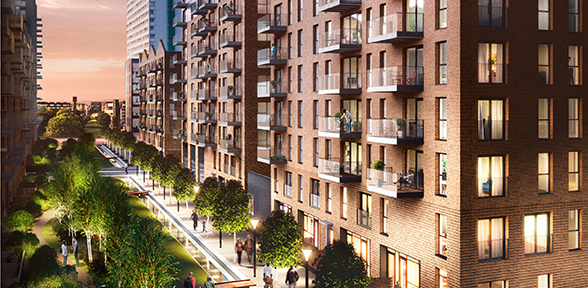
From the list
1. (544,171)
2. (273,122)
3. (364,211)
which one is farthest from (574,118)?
(273,122)

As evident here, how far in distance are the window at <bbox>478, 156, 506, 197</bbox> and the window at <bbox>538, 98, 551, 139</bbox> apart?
2.61 m

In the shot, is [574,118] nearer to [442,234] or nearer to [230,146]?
[442,234]

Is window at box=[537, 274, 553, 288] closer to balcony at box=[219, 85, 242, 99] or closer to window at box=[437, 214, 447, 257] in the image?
window at box=[437, 214, 447, 257]

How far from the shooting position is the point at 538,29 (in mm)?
25859

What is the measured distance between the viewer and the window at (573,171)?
26.9 m

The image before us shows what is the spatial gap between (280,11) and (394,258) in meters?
21.8

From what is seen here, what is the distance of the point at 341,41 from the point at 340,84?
98.6 inches

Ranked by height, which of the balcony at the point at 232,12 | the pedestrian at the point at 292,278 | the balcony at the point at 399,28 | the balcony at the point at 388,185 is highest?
the balcony at the point at 232,12

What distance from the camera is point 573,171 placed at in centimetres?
2705

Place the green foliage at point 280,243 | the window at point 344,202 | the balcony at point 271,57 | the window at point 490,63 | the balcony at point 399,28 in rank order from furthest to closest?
1. the balcony at point 271,57
2. the window at point 344,202
3. the green foliage at point 280,243
4. the balcony at point 399,28
5. the window at point 490,63

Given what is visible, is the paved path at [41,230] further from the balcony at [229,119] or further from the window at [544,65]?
the window at [544,65]

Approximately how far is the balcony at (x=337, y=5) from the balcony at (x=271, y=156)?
40.7 feet

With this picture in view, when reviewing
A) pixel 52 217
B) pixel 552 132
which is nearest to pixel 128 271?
pixel 552 132

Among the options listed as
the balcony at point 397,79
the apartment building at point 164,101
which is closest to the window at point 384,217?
the balcony at point 397,79
